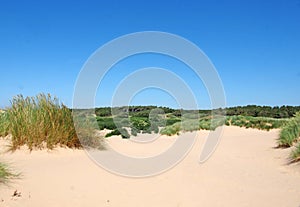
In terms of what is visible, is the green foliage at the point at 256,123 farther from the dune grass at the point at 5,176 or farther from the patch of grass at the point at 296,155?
the dune grass at the point at 5,176

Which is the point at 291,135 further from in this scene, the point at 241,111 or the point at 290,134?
the point at 241,111

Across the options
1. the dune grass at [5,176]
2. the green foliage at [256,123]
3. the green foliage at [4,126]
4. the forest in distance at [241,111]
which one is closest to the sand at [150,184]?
the dune grass at [5,176]

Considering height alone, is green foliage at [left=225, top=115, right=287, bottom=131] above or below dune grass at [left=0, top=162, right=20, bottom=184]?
above

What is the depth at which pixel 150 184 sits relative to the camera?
537cm

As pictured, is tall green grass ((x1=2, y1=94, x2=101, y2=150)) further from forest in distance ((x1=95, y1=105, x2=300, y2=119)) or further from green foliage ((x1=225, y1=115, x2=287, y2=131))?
forest in distance ((x1=95, y1=105, x2=300, y2=119))

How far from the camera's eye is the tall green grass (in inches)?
292

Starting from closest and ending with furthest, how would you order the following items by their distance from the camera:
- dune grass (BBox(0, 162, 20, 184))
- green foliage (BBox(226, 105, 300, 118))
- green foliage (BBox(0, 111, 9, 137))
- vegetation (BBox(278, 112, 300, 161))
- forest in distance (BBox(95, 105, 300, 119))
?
dune grass (BBox(0, 162, 20, 184)) → green foliage (BBox(0, 111, 9, 137)) → vegetation (BBox(278, 112, 300, 161)) → forest in distance (BBox(95, 105, 300, 119)) → green foliage (BBox(226, 105, 300, 118))

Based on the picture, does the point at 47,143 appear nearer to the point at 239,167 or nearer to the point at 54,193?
the point at 54,193

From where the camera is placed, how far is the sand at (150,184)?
14.4ft

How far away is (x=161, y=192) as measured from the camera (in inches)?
193

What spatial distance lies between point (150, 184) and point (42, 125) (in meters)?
3.46

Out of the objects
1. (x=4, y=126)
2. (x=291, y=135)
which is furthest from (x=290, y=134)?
(x=4, y=126)

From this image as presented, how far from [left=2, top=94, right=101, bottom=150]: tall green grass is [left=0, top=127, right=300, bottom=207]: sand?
0.93ft

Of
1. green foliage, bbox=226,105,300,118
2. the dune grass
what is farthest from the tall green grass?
green foliage, bbox=226,105,300,118
